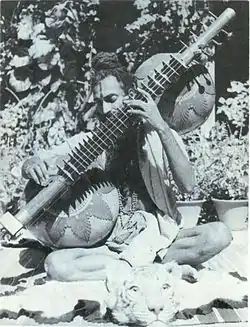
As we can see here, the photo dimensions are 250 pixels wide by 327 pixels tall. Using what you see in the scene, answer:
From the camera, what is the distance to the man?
2.58 ft

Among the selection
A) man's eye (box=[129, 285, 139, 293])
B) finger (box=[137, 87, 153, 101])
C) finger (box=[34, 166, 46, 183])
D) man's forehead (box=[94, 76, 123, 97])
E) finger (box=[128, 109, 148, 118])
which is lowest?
man's eye (box=[129, 285, 139, 293])

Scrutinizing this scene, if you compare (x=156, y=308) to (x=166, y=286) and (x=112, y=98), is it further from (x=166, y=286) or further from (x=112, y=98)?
(x=112, y=98)

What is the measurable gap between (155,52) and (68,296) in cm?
37

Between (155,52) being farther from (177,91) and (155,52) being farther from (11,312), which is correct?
(11,312)

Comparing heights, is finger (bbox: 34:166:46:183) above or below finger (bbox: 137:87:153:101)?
below

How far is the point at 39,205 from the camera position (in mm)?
781

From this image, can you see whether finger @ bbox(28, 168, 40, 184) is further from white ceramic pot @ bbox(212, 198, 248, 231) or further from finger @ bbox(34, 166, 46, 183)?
white ceramic pot @ bbox(212, 198, 248, 231)

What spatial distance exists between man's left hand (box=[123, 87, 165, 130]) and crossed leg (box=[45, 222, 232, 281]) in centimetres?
16

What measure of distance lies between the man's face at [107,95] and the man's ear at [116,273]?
0.22 metres

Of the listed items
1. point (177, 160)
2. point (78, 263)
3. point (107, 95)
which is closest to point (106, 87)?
point (107, 95)

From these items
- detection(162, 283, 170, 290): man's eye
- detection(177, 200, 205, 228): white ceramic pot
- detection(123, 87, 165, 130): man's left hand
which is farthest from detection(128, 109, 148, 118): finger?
detection(162, 283, 170, 290): man's eye

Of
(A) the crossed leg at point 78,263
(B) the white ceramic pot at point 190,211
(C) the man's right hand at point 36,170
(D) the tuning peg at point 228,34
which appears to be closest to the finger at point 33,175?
(C) the man's right hand at point 36,170

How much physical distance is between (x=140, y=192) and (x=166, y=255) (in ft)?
0.33

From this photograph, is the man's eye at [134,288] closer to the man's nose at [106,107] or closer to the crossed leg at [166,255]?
the crossed leg at [166,255]
